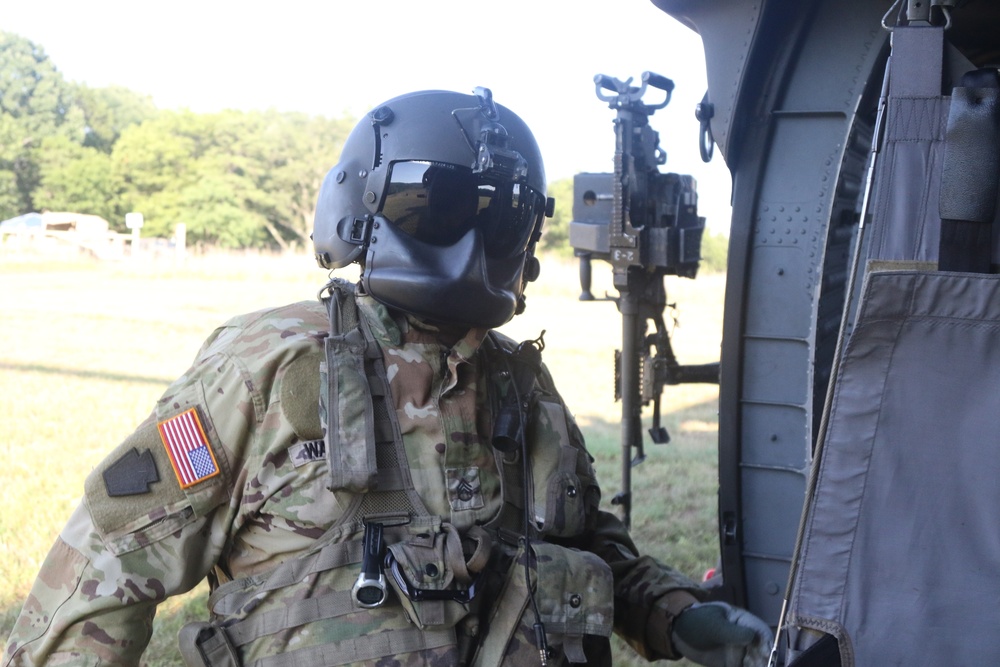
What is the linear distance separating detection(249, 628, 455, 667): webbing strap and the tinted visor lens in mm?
833

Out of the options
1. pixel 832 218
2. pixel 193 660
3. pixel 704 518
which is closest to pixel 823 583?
pixel 193 660

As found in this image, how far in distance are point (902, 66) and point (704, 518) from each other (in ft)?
14.0

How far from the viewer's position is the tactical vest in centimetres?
195

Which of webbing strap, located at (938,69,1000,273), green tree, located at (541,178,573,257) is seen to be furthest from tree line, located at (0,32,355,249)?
webbing strap, located at (938,69,1000,273)

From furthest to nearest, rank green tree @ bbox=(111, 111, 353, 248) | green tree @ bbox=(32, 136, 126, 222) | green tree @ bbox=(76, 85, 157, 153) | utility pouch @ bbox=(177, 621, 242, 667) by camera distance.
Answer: green tree @ bbox=(76, 85, 157, 153)
green tree @ bbox=(111, 111, 353, 248)
green tree @ bbox=(32, 136, 126, 222)
utility pouch @ bbox=(177, 621, 242, 667)

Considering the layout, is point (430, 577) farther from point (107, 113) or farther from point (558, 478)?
point (107, 113)

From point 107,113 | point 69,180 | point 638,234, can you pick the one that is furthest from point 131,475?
point 107,113

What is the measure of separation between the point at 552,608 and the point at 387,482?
0.45 m

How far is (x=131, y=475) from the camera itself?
1.97 meters

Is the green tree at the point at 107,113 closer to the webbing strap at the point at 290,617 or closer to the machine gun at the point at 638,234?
the machine gun at the point at 638,234

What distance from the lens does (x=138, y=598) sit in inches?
75.6

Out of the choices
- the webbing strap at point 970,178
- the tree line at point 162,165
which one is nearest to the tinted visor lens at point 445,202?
the webbing strap at point 970,178

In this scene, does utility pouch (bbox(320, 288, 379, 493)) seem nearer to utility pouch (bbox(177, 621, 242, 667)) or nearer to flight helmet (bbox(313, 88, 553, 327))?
flight helmet (bbox(313, 88, 553, 327))

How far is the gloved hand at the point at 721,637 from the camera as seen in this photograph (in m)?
2.24
